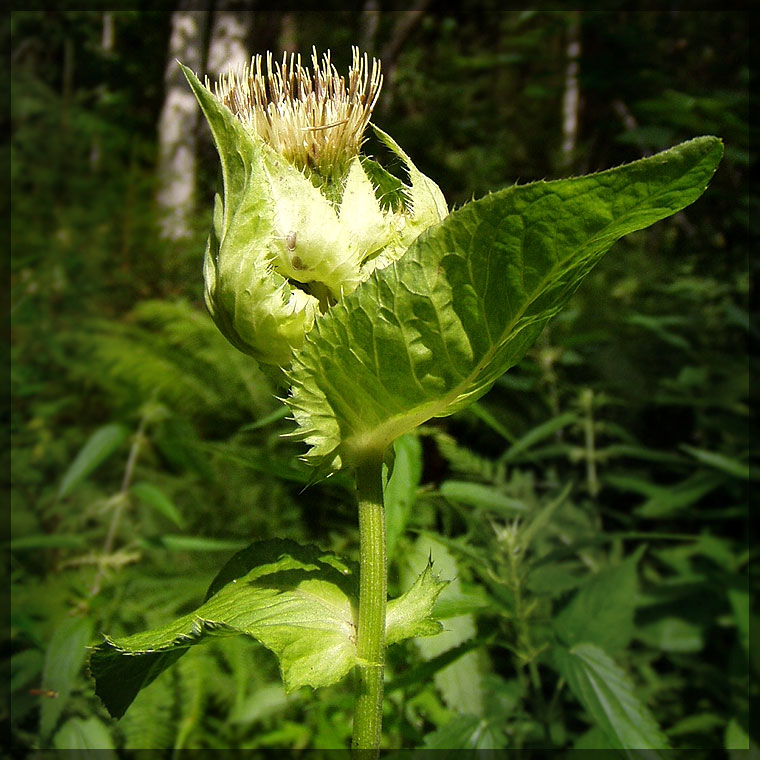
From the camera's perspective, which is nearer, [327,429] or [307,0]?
[327,429]

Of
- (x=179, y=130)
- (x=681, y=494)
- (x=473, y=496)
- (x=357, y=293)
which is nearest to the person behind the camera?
(x=357, y=293)

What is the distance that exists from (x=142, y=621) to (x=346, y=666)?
1258 mm

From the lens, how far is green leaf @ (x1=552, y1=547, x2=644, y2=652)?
115 centimetres

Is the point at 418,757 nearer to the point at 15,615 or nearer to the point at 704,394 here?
the point at 15,615

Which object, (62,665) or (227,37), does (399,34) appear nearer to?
(227,37)

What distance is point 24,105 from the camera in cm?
401

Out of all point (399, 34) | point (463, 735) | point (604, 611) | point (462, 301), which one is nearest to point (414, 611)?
point (462, 301)

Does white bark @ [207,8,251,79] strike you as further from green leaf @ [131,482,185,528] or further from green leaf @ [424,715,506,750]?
green leaf @ [424,715,506,750]

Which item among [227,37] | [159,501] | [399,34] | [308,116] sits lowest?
[159,501]

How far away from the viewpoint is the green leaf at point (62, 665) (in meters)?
1.03

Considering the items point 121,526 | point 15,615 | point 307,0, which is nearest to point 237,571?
point 15,615

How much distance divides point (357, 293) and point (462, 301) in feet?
0.30

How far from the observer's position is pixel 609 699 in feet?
3.03

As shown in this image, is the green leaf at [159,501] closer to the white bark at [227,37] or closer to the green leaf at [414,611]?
the green leaf at [414,611]
